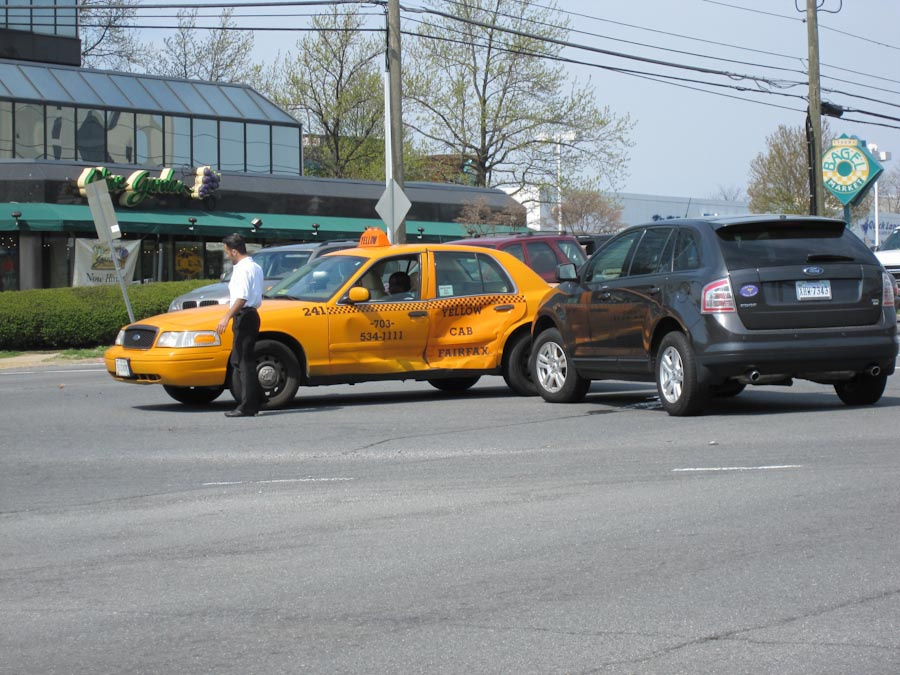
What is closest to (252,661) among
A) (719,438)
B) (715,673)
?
(715,673)

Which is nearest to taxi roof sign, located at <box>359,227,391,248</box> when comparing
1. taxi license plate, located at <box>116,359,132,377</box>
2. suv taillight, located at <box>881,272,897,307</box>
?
taxi license plate, located at <box>116,359,132,377</box>

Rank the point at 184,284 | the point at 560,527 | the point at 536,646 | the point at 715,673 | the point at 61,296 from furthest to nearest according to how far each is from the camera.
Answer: the point at 184,284
the point at 61,296
the point at 560,527
the point at 536,646
the point at 715,673

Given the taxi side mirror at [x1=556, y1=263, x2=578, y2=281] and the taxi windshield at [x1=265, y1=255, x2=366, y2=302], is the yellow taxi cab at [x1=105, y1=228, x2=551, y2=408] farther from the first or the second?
the taxi side mirror at [x1=556, y1=263, x2=578, y2=281]

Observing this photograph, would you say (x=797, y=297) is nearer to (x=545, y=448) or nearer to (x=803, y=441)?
(x=803, y=441)

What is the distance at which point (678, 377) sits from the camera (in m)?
11.7

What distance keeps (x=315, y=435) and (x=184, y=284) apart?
56.4 ft

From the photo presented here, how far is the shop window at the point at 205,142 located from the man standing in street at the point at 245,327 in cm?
3194

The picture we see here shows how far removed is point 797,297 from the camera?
37.7ft

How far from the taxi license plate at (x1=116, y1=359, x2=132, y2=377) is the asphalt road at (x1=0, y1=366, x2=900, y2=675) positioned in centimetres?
136

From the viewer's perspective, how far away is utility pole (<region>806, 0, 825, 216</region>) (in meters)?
33.4

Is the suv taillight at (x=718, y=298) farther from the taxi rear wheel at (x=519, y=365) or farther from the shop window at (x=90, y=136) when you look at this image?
the shop window at (x=90, y=136)

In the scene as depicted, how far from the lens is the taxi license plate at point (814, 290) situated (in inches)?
452

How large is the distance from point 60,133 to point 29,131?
3.04ft

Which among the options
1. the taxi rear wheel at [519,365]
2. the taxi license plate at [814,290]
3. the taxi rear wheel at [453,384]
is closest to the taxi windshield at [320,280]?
the taxi rear wheel at [519,365]
